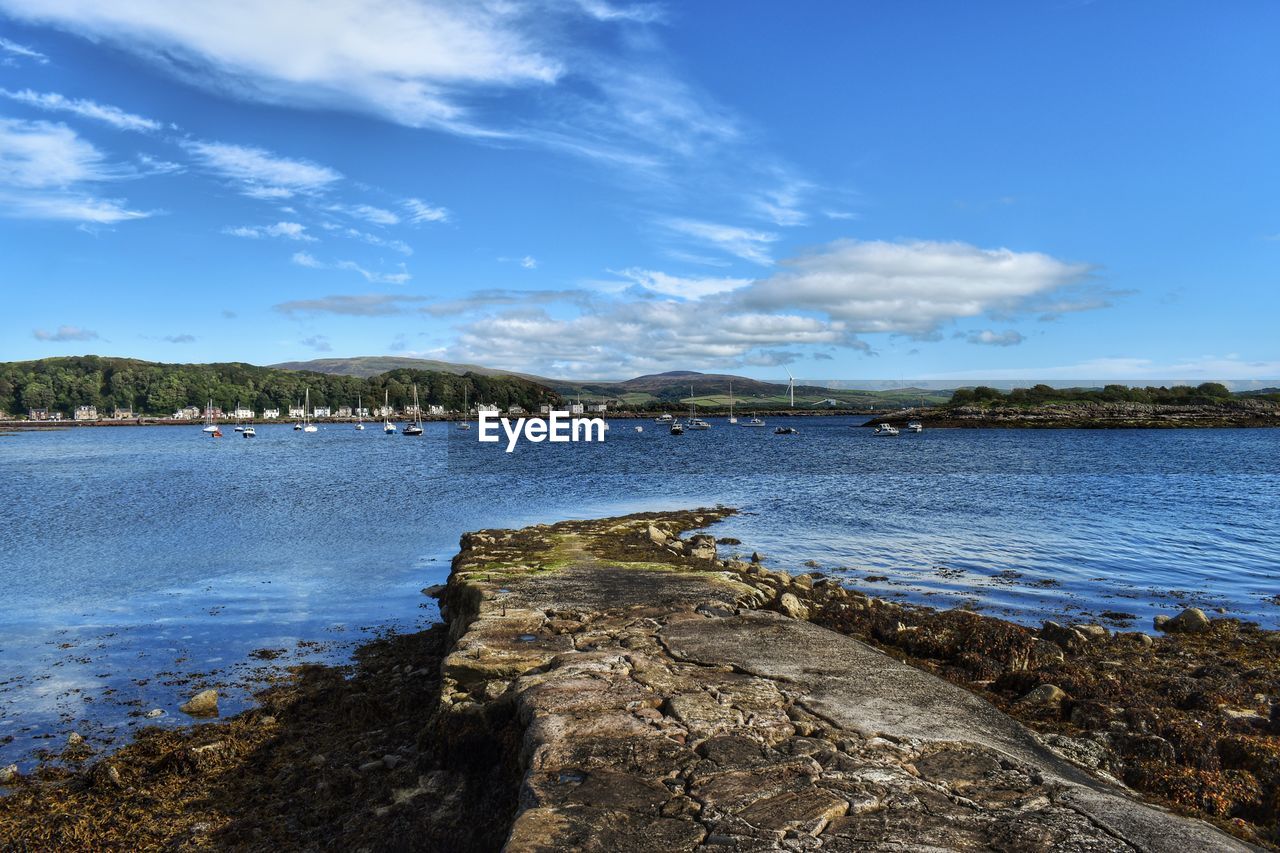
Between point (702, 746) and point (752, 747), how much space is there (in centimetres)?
45

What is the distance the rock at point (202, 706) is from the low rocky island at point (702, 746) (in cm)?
75

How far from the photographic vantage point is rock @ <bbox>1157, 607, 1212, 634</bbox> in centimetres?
1572

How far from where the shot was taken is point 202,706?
1188 cm

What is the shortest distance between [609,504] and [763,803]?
33469 millimetres

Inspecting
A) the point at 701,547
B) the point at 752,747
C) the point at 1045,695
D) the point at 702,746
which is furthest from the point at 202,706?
the point at 701,547

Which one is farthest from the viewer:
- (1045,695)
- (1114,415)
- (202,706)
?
(1114,415)

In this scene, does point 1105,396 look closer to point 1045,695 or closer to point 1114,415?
point 1114,415

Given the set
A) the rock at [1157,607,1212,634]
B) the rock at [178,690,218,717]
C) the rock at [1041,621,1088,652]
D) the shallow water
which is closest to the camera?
the rock at [178,690,218,717]

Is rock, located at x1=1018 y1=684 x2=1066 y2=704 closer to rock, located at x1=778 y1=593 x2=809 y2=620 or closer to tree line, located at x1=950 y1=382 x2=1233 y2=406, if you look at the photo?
rock, located at x1=778 y1=593 x2=809 y2=620

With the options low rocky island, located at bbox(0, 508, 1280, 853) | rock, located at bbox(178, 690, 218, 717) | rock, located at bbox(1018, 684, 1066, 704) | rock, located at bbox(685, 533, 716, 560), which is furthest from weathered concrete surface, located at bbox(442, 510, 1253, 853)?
rock, located at bbox(685, 533, 716, 560)

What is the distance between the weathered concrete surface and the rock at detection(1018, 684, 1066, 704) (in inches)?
88.7

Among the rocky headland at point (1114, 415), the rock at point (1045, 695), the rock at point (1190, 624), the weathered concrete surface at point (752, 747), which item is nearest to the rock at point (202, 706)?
the weathered concrete surface at point (752, 747)

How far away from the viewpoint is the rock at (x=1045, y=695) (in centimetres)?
1053

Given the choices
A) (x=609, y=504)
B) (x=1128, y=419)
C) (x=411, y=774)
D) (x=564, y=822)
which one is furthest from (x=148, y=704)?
(x=1128, y=419)
